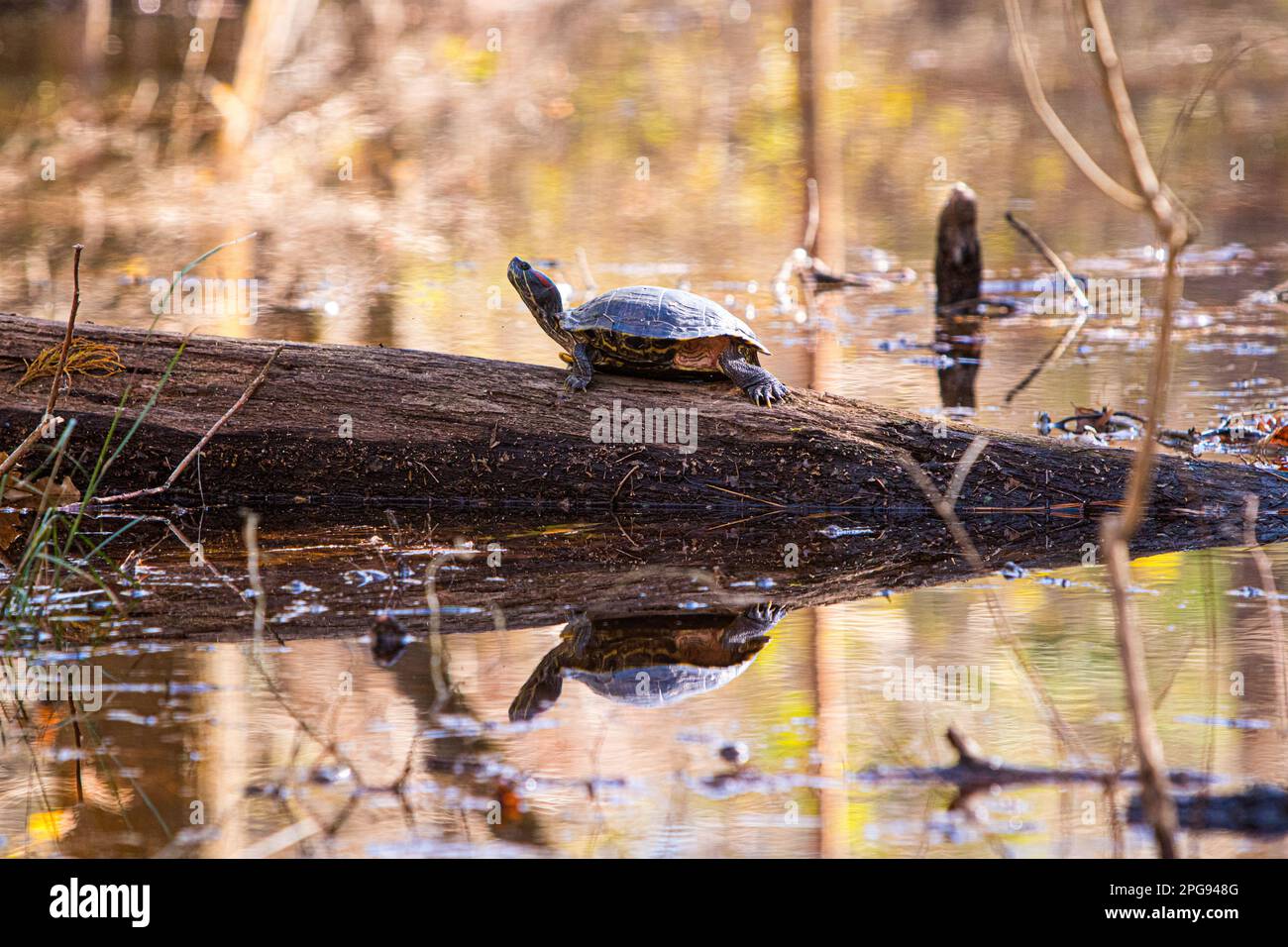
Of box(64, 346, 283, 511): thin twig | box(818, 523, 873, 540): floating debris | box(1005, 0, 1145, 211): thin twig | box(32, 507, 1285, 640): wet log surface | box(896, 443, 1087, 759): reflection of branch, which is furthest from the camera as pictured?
box(818, 523, 873, 540): floating debris

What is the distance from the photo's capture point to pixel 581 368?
18.4 feet

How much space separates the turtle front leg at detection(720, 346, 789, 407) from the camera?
18.2 feet

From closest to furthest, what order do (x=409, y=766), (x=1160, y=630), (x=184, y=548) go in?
(x=409, y=766) → (x=1160, y=630) → (x=184, y=548)

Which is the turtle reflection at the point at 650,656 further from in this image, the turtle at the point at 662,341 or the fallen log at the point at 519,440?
the turtle at the point at 662,341

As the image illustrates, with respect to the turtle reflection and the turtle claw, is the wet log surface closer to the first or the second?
the turtle reflection

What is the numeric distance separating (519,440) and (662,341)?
25.2 inches

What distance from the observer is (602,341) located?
5648 millimetres

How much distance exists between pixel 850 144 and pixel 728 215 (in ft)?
12.1

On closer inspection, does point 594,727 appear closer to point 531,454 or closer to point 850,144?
point 531,454

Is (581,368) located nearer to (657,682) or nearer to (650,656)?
(650,656)

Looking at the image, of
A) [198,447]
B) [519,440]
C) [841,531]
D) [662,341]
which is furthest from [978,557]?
[198,447]

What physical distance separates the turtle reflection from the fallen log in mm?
1082

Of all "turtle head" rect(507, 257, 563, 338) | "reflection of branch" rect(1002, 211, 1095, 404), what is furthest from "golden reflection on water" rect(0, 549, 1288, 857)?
"reflection of branch" rect(1002, 211, 1095, 404)

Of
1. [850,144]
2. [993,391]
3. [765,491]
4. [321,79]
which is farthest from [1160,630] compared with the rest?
[321,79]
